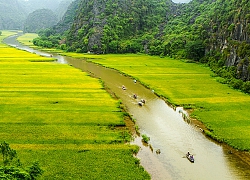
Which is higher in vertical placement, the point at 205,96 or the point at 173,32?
the point at 173,32

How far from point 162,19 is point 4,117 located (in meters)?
Result: 115

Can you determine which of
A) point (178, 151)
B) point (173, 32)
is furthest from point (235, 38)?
point (173, 32)

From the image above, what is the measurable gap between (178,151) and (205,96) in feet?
64.1

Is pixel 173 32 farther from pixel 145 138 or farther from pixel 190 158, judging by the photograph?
pixel 190 158

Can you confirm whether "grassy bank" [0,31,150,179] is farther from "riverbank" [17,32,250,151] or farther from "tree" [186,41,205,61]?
"tree" [186,41,205,61]

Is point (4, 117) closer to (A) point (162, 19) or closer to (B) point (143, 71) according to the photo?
(B) point (143, 71)

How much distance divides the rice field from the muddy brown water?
6.31ft

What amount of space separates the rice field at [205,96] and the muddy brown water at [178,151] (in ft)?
6.31

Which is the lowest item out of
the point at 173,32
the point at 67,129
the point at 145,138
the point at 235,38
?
the point at 145,138

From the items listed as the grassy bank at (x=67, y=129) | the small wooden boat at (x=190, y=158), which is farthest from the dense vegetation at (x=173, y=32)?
the grassy bank at (x=67, y=129)

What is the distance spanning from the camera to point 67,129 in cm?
2903

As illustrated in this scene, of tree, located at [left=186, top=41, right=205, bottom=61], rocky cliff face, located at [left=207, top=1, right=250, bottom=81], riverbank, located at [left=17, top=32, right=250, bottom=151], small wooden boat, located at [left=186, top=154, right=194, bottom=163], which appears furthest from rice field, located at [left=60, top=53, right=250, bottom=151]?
tree, located at [left=186, top=41, right=205, bottom=61]

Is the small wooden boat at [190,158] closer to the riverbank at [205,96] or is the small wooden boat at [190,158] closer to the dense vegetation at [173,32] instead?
the riverbank at [205,96]

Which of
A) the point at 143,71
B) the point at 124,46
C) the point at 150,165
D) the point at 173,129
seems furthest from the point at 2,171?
the point at 124,46
